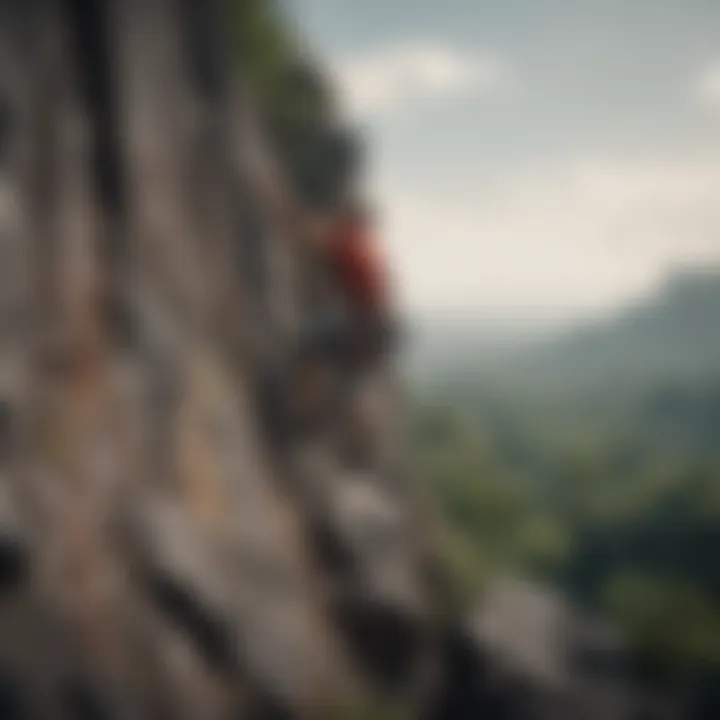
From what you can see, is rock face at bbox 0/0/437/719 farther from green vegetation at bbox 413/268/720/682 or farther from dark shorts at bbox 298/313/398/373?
green vegetation at bbox 413/268/720/682

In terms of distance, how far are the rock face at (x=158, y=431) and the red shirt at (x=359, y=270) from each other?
1.23 feet

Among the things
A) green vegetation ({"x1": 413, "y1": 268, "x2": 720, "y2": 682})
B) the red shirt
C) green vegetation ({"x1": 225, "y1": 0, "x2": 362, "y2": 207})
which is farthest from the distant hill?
the red shirt

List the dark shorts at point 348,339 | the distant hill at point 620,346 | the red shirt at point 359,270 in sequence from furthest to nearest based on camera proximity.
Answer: the distant hill at point 620,346 < the dark shorts at point 348,339 < the red shirt at point 359,270

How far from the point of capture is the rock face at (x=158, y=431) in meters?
4.41

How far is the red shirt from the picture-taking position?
6.23 meters

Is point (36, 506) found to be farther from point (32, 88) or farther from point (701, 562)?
point (701, 562)

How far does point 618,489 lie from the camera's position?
382 inches

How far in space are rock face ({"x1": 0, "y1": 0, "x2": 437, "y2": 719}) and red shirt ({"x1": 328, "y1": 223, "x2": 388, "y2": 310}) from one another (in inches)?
14.8

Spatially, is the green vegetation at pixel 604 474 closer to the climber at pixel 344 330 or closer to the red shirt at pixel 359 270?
the climber at pixel 344 330

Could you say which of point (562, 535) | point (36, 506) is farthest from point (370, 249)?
point (562, 535)

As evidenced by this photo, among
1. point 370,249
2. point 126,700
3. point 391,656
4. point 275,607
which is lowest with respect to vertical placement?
point 126,700

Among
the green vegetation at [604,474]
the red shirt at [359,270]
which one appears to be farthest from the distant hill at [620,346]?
the red shirt at [359,270]

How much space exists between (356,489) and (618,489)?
4.19 meters

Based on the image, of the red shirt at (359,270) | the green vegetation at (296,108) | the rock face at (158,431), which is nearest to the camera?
the rock face at (158,431)
